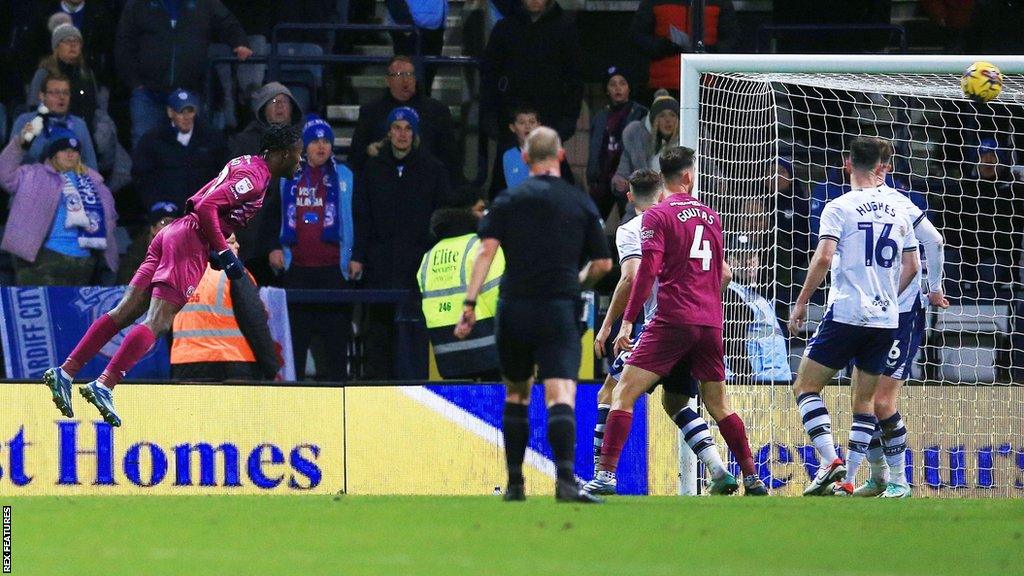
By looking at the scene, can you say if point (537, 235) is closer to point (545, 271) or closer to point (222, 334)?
point (545, 271)

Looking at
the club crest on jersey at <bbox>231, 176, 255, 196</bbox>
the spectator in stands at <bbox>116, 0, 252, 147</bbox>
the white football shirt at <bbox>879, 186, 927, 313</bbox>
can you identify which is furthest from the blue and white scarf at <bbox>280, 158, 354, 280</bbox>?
the white football shirt at <bbox>879, 186, 927, 313</bbox>

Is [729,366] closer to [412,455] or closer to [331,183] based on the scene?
[412,455]

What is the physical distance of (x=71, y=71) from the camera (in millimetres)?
16344

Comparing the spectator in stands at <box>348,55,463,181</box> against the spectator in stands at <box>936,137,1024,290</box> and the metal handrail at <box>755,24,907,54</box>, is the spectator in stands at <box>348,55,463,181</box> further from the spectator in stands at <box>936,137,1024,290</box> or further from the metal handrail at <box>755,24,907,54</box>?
the spectator in stands at <box>936,137,1024,290</box>

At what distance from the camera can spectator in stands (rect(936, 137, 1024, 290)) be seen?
14156 mm

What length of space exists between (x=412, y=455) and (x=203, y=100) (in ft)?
18.6

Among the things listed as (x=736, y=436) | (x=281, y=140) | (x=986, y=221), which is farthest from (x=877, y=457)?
(x=281, y=140)

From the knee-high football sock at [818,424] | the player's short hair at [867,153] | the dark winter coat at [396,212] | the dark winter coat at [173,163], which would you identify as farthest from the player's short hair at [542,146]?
the dark winter coat at [173,163]

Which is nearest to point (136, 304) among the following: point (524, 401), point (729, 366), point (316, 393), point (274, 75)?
point (316, 393)

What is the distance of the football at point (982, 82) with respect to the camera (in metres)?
10.9

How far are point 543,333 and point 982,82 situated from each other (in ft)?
12.4

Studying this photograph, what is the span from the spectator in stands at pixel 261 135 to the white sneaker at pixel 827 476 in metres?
6.06

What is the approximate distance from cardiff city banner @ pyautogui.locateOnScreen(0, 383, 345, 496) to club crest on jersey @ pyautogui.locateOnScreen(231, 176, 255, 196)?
236 centimetres

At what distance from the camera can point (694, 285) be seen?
34.5 feet
